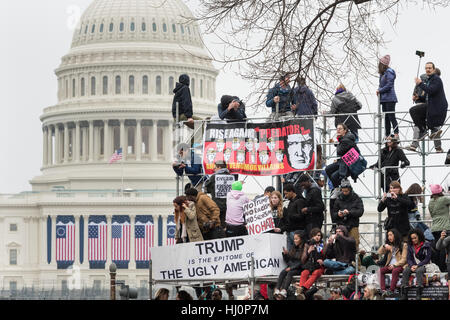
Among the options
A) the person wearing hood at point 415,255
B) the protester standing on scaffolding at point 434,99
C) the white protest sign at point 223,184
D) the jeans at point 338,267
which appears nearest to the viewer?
the person wearing hood at point 415,255

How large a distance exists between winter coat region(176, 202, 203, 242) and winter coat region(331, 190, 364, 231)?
240cm

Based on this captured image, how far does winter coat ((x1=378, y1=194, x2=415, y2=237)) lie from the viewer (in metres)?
25.8

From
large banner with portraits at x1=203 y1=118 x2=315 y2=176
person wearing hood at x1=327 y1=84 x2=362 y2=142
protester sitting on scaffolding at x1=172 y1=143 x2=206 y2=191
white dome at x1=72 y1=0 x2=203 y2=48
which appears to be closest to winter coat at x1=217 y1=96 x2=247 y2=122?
large banner with portraits at x1=203 y1=118 x2=315 y2=176

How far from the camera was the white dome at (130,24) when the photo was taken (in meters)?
180

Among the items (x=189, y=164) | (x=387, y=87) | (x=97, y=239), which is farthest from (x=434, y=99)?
(x=97, y=239)

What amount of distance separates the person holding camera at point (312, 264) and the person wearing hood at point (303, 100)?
4784mm

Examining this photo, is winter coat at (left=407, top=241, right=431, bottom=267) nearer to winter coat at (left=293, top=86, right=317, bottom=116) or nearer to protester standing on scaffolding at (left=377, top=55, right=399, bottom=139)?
protester standing on scaffolding at (left=377, top=55, right=399, bottom=139)

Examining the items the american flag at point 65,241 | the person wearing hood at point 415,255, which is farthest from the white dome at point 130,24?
the person wearing hood at point 415,255

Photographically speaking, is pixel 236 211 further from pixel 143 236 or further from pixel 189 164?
pixel 143 236

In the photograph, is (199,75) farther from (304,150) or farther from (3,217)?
(304,150)

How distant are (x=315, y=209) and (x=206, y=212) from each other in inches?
77.7

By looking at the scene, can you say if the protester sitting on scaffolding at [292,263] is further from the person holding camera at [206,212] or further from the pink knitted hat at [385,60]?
the pink knitted hat at [385,60]

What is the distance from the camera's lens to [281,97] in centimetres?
3039
